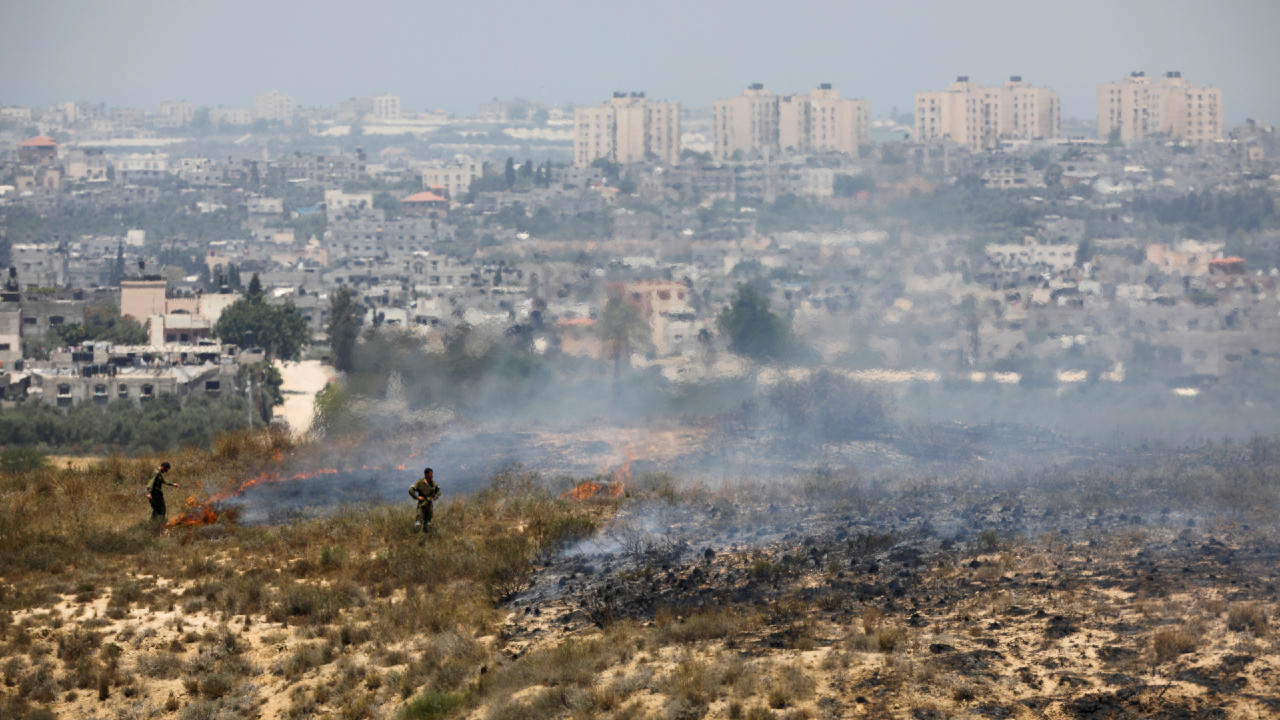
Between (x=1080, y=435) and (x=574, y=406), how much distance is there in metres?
13.7

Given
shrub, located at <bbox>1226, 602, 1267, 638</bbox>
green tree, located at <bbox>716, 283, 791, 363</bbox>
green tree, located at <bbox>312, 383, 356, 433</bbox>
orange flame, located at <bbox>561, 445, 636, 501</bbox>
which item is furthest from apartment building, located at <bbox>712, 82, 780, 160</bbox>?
shrub, located at <bbox>1226, 602, 1267, 638</bbox>

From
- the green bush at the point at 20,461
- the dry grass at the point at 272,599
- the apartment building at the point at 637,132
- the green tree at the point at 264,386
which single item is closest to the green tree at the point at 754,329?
the green tree at the point at 264,386

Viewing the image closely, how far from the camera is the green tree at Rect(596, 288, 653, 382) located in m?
58.6

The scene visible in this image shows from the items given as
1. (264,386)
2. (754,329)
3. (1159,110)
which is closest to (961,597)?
(264,386)

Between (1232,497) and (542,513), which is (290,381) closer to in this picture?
(542,513)

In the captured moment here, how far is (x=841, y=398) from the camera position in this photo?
3541cm

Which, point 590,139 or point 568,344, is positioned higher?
point 590,139

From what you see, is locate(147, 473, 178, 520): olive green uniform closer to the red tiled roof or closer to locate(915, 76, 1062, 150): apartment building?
the red tiled roof

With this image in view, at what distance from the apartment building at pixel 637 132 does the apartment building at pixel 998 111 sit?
33.1 meters

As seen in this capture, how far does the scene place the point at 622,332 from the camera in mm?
62719

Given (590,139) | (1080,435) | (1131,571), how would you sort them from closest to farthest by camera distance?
(1131,571) → (1080,435) → (590,139)

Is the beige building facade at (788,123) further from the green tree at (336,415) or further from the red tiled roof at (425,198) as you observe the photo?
the green tree at (336,415)

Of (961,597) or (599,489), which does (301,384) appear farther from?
(961,597)

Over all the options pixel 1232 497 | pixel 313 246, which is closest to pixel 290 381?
pixel 1232 497
